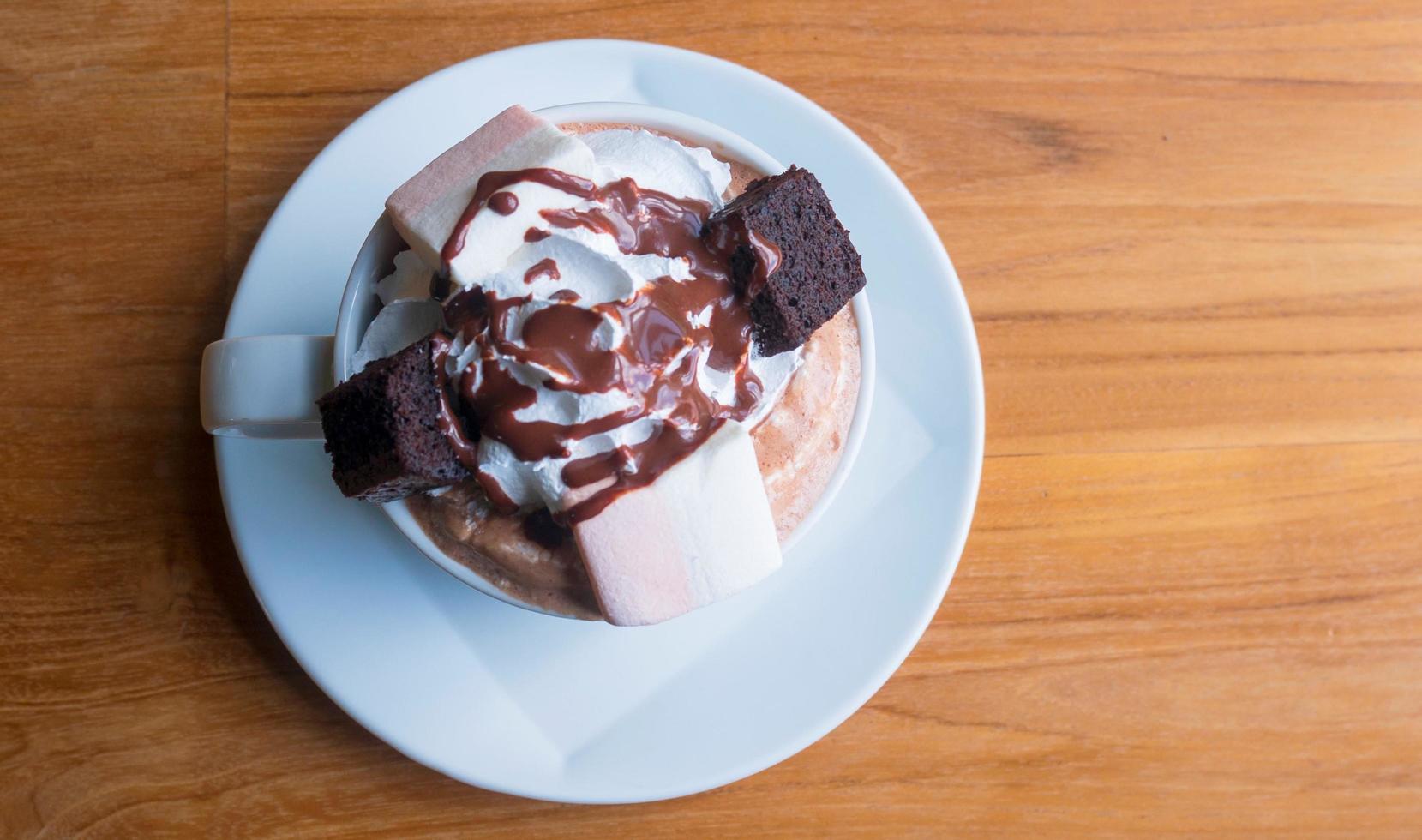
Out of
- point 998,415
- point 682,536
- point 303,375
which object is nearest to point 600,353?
point 682,536

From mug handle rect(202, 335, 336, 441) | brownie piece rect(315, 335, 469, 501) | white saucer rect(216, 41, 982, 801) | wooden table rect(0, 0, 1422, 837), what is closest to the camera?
brownie piece rect(315, 335, 469, 501)

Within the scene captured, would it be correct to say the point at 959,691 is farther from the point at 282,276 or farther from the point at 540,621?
the point at 282,276

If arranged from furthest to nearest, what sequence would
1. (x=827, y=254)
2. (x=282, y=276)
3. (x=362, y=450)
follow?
1. (x=282, y=276)
2. (x=827, y=254)
3. (x=362, y=450)

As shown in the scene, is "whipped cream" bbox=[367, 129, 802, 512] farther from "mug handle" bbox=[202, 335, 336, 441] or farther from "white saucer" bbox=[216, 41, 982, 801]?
"white saucer" bbox=[216, 41, 982, 801]

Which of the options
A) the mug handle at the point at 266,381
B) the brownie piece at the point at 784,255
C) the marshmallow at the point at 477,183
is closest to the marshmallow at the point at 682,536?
the brownie piece at the point at 784,255

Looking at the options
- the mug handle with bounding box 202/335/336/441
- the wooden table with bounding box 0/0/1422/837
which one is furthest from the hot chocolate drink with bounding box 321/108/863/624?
the wooden table with bounding box 0/0/1422/837

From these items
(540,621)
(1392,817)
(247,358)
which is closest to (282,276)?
(247,358)

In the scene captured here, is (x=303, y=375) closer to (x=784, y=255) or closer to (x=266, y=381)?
(x=266, y=381)
